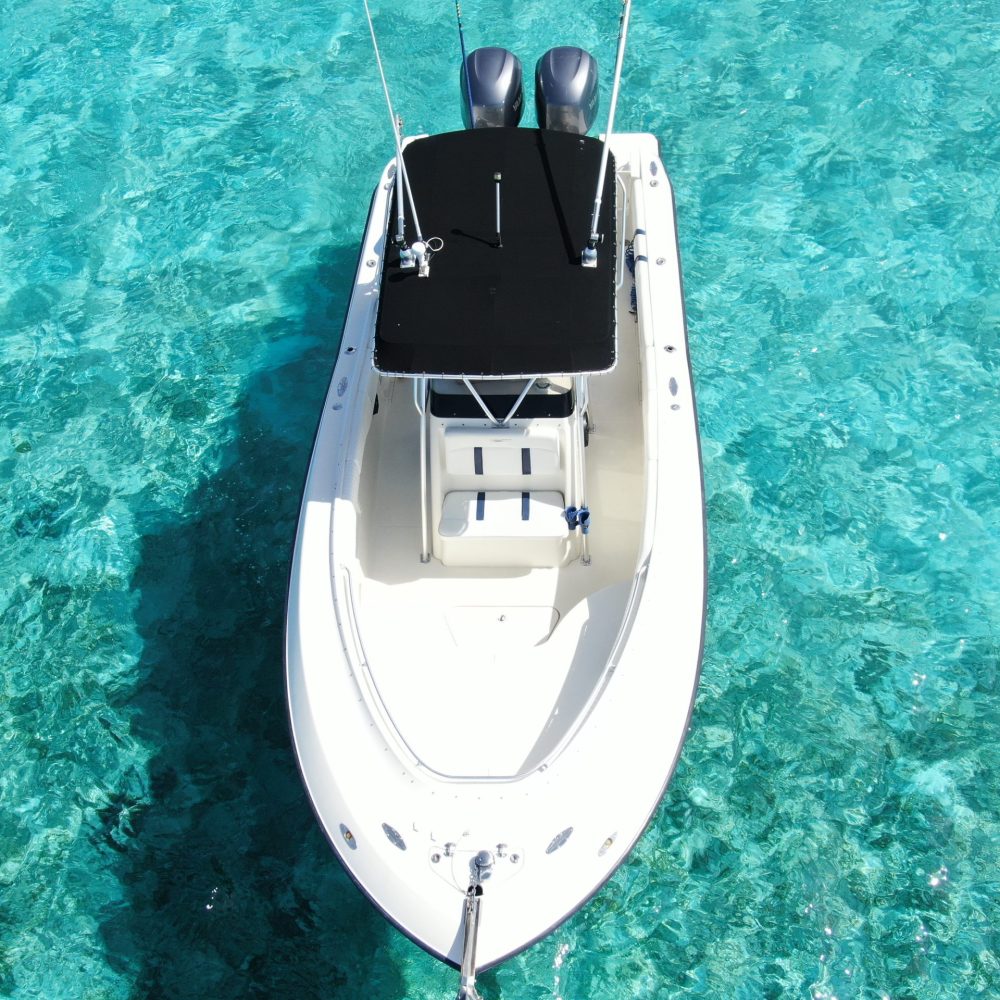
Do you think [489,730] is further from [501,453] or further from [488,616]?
[501,453]

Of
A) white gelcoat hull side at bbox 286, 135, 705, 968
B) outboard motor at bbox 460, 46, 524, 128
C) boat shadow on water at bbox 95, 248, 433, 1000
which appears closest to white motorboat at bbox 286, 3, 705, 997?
white gelcoat hull side at bbox 286, 135, 705, 968

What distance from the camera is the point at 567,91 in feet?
19.8

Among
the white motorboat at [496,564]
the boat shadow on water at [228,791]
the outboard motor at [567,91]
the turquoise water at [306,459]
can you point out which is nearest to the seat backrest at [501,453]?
the white motorboat at [496,564]

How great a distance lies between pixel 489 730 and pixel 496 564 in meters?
0.98

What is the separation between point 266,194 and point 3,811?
5092mm

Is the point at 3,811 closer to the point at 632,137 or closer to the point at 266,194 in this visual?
the point at 266,194

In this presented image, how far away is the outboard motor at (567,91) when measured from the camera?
605 cm

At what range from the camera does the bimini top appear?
431cm

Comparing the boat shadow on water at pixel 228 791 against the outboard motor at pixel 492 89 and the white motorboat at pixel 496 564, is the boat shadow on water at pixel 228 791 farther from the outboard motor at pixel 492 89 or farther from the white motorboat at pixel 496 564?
the outboard motor at pixel 492 89

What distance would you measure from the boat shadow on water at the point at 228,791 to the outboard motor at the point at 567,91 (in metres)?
2.59

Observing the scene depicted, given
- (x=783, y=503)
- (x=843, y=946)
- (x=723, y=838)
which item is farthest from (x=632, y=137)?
(x=843, y=946)

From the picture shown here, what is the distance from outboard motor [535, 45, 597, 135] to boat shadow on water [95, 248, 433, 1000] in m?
2.59

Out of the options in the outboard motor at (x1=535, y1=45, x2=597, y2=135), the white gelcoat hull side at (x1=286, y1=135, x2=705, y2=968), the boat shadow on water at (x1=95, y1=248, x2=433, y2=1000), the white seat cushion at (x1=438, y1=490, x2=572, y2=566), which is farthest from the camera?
the outboard motor at (x1=535, y1=45, x2=597, y2=135)

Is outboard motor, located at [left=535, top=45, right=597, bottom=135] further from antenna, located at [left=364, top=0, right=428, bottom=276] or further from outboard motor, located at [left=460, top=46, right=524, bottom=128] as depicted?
antenna, located at [left=364, top=0, right=428, bottom=276]
